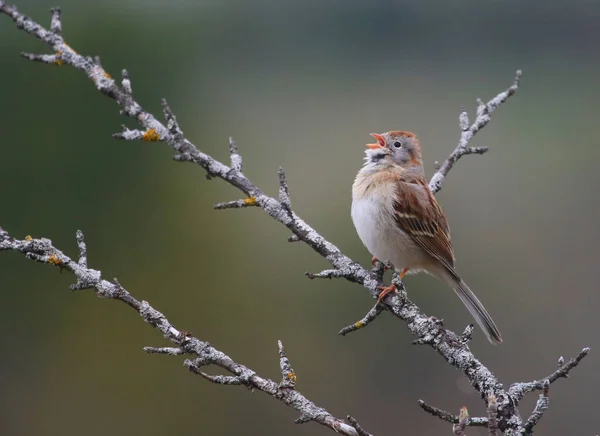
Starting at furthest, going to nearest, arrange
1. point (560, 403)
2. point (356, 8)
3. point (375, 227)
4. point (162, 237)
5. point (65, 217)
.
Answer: point (356, 8) < point (560, 403) < point (162, 237) < point (65, 217) < point (375, 227)

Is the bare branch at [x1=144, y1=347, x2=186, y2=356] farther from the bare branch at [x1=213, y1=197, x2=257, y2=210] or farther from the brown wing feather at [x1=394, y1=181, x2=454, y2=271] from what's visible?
the brown wing feather at [x1=394, y1=181, x2=454, y2=271]

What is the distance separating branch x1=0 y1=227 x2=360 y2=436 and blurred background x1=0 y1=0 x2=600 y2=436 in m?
8.52

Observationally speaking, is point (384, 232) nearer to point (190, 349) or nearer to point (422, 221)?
point (422, 221)

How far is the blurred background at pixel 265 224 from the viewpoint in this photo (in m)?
15.2

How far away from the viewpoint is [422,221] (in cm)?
634

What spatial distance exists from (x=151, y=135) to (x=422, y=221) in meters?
2.17

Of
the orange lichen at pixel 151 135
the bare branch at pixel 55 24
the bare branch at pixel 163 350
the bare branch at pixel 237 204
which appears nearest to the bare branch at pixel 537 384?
the bare branch at pixel 163 350

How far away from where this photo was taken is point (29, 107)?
15297 mm

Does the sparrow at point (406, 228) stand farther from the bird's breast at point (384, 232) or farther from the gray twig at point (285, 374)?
the gray twig at point (285, 374)

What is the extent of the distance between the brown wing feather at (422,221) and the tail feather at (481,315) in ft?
0.62

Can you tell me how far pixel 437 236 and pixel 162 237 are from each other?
1069 centimetres

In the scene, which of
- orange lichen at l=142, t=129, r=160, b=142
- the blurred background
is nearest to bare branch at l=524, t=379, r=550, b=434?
orange lichen at l=142, t=129, r=160, b=142

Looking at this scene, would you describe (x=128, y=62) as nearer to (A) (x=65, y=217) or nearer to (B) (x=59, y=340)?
(A) (x=65, y=217)

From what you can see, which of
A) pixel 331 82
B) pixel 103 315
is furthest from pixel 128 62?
pixel 331 82
